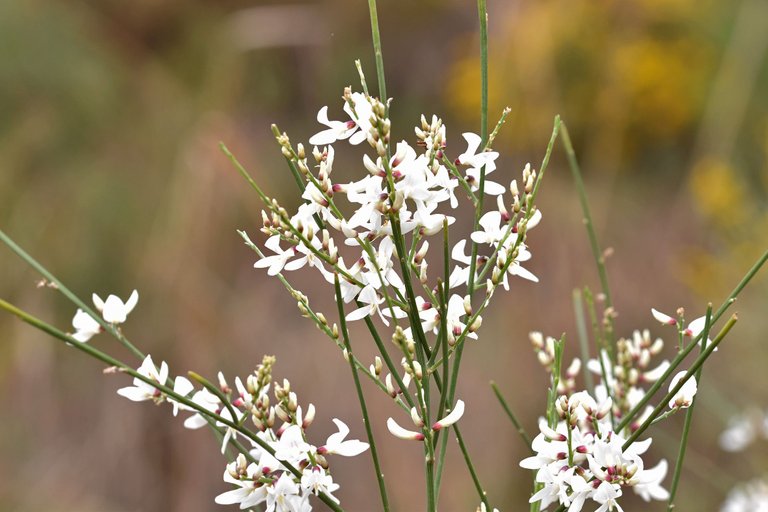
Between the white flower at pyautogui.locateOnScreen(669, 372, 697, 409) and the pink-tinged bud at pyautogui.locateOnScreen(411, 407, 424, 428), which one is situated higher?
the white flower at pyautogui.locateOnScreen(669, 372, 697, 409)

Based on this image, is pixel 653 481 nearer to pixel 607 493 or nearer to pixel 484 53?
pixel 607 493

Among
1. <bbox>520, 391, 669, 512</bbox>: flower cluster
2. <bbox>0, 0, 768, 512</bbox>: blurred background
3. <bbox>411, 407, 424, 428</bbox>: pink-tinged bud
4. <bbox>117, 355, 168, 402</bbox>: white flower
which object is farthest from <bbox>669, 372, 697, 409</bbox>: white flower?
<bbox>0, 0, 768, 512</bbox>: blurred background

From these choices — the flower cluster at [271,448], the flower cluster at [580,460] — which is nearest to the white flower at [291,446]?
the flower cluster at [271,448]

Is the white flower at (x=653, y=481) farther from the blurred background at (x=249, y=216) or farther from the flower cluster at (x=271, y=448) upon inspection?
the blurred background at (x=249, y=216)

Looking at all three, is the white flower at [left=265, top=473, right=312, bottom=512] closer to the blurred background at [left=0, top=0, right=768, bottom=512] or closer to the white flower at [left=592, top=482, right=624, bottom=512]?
A: the white flower at [left=592, top=482, right=624, bottom=512]

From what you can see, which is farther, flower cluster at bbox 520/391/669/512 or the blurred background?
the blurred background

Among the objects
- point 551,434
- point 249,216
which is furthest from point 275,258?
point 249,216

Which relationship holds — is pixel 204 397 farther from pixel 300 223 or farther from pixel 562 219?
pixel 562 219
